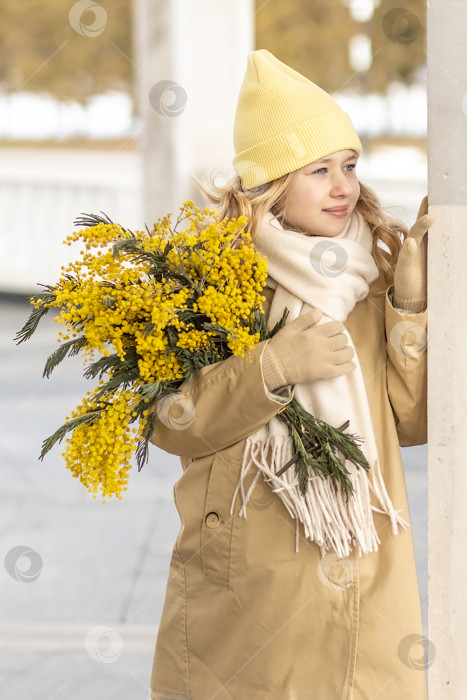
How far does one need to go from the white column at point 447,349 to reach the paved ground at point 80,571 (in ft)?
5.70

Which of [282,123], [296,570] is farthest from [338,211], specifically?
[296,570]

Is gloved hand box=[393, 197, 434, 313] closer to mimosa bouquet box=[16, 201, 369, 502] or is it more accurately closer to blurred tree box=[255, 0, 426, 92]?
mimosa bouquet box=[16, 201, 369, 502]

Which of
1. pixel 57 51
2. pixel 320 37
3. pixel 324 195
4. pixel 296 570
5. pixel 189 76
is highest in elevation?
pixel 320 37

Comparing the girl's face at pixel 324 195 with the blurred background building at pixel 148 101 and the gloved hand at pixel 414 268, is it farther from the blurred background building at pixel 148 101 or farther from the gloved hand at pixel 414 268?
the blurred background building at pixel 148 101

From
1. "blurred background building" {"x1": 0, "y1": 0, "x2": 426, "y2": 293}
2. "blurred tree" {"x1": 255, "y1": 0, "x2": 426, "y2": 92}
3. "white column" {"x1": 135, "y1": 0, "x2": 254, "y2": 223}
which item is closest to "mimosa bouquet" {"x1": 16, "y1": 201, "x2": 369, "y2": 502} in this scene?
"blurred background building" {"x1": 0, "y1": 0, "x2": 426, "y2": 293}

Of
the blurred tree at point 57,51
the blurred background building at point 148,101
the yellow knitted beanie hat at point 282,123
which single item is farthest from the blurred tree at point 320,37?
the yellow knitted beanie hat at point 282,123

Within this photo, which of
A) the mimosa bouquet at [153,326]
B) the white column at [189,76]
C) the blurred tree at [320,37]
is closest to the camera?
the mimosa bouquet at [153,326]

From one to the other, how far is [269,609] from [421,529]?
2.94 meters

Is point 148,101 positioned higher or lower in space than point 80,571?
higher

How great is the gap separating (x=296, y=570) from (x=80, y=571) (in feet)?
8.25

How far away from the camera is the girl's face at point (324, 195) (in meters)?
2.02

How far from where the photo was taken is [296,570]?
6.52 feet

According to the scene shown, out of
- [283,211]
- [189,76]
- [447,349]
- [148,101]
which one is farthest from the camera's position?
[189,76]

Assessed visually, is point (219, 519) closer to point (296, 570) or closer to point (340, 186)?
point (296, 570)
